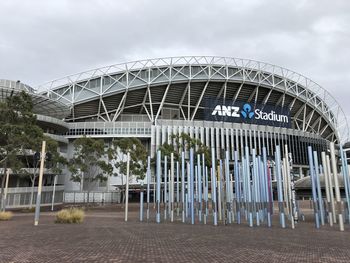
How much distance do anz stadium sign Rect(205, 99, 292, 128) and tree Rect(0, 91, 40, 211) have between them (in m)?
49.2

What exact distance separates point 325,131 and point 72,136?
78.7 metres

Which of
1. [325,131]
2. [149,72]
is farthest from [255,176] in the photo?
[325,131]

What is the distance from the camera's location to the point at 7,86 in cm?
5000

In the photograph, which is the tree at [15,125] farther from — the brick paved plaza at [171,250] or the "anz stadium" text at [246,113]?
the "anz stadium" text at [246,113]

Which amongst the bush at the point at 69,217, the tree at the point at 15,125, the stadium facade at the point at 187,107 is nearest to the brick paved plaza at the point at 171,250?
the bush at the point at 69,217

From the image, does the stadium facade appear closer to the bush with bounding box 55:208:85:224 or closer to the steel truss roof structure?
the steel truss roof structure

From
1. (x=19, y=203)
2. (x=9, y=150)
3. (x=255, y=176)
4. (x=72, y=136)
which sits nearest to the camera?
(x=255, y=176)

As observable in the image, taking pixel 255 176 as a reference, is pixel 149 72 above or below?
above

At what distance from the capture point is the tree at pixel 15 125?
25.2 meters

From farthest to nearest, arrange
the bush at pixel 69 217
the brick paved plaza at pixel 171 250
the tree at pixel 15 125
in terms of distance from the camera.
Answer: the tree at pixel 15 125 → the bush at pixel 69 217 → the brick paved plaza at pixel 171 250

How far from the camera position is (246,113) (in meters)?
74.6

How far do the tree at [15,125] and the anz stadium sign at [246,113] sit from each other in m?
49.2

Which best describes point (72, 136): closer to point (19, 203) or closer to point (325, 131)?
point (19, 203)

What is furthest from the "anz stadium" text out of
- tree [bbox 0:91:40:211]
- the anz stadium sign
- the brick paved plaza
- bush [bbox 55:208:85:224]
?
the brick paved plaza
